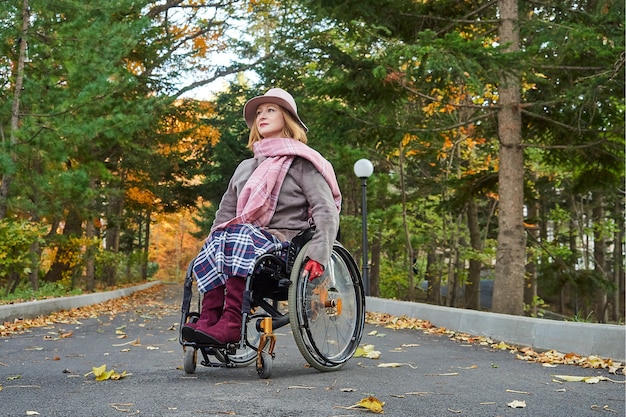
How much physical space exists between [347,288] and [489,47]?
460 centimetres

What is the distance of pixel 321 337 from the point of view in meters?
4.26

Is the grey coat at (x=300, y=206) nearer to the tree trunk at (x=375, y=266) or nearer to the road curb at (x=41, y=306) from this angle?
the road curb at (x=41, y=306)

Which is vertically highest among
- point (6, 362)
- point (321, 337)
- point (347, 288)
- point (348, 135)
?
point (348, 135)

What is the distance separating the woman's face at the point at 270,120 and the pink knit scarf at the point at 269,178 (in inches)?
4.3

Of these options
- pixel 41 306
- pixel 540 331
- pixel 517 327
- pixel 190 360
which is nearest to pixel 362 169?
pixel 41 306

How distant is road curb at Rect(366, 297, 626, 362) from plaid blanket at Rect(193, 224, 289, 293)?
8.29 ft

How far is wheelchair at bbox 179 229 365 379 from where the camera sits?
3.88 meters

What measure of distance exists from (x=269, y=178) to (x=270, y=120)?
492 millimetres

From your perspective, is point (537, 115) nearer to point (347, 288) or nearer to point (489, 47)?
point (489, 47)

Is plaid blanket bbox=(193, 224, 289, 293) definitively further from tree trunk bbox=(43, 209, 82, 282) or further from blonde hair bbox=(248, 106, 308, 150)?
tree trunk bbox=(43, 209, 82, 282)

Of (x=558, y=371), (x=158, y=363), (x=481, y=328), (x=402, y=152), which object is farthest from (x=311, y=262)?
(x=402, y=152)

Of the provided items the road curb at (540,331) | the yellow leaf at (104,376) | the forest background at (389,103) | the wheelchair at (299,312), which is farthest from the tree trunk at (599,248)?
the yellow leaf at (104,376)

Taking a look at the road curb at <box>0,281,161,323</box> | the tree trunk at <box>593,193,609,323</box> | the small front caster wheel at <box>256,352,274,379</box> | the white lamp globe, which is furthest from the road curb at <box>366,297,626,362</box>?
the tree trunk at <box>593,193,609,323</box>

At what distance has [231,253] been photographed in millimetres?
3904
